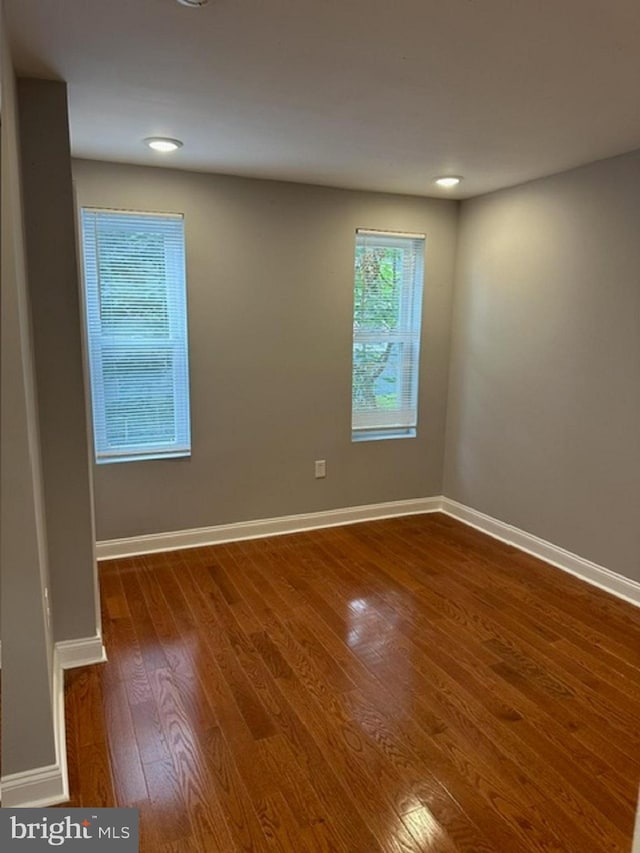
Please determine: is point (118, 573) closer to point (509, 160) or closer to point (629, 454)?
point (629, 454)

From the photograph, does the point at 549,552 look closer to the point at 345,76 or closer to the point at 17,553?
the point at 345,76

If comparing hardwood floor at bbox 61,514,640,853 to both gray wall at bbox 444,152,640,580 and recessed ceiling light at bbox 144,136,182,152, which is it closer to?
gray wall at bbox 444,152,640,580

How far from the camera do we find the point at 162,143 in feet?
8.84

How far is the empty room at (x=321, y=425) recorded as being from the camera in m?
1.60

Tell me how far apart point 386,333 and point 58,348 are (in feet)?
7.89

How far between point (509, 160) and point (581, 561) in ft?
7.50

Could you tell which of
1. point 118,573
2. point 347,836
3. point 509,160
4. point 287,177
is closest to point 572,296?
point 509,160

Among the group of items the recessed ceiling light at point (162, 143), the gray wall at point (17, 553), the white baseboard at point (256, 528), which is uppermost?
the recessed ceiling light at point (162, 143)

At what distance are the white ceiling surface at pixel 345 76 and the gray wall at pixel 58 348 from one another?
8.4 inches

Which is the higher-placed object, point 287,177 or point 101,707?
point 287,177

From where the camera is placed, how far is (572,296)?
315cm

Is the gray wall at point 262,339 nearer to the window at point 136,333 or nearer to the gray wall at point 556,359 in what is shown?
the window at point 136,333

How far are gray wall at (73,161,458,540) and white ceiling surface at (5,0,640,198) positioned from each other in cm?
42

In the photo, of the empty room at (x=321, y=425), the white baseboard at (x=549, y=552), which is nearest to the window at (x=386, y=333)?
the empty room at (x=321, y=425)
